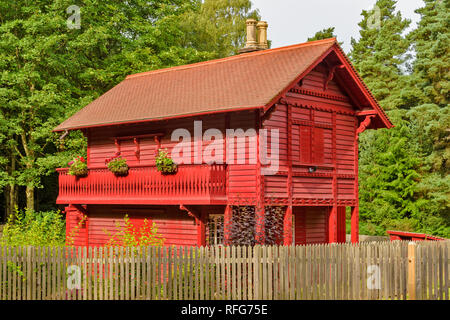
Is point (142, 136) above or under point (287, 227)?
above

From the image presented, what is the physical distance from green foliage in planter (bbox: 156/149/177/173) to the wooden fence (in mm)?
6503

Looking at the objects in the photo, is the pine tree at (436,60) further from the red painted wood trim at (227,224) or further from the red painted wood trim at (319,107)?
the red painted wood trim at (227,224)

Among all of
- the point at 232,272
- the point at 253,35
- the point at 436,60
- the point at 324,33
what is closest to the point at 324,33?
the point at 324,33

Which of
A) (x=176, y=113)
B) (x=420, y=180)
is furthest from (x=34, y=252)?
(x=420, y=180)

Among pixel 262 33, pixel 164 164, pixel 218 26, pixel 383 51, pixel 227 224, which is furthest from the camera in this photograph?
pixel 218 26

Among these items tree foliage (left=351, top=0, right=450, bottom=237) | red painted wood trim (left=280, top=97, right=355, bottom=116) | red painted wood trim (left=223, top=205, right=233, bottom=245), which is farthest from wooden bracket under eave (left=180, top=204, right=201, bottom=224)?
tree foliage (left=351, top=0, right=450, bottom=237)

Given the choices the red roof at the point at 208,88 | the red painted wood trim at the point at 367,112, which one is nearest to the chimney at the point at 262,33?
the red roof at the point at 208,88

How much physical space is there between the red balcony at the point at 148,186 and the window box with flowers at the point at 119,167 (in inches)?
9.5

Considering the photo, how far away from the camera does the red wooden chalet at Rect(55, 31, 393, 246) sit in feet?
72.1

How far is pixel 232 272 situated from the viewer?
1567cm

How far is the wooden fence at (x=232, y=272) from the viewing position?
1580 cm

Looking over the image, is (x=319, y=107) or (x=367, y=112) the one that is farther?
(x=367, y=112)

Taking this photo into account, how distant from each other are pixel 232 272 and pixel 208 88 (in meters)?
10.9

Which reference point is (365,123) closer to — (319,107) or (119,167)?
(319,107)
